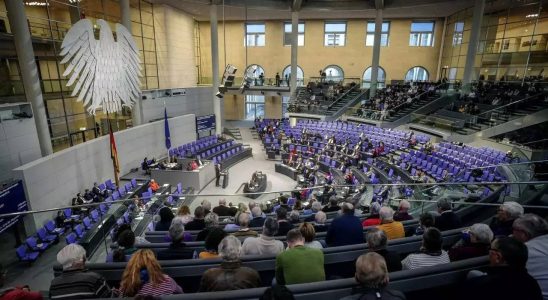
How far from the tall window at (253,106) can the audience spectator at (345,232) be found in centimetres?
2766

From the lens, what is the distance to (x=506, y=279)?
1961 mm

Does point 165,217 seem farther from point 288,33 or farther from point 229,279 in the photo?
point 288,33

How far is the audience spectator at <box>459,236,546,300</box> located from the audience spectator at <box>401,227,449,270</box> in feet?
1.94

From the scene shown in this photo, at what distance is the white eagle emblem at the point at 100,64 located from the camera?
9.05m

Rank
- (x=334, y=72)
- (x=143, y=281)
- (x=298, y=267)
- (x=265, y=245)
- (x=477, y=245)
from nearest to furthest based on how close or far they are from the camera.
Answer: (x=143, y=281)
(x=298, y=267)
(x=477, y=245)
(x=265, y=245)
(x=334, y=72)

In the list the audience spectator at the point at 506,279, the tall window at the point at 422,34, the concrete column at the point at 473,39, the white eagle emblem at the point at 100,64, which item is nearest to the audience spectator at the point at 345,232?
the audience spectator at the point at 506,279

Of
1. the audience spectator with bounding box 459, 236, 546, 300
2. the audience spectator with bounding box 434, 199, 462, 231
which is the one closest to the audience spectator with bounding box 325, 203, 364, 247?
the audience spectator with bounding box 434, 199, 462, 231

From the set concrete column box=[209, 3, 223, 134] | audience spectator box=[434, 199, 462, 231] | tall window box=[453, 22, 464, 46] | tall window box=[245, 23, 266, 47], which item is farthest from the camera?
tall window box=[245, 23, 266, 47]

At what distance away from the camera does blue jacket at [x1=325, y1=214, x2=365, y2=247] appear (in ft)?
12.3

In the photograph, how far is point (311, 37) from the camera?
2819 centimetres

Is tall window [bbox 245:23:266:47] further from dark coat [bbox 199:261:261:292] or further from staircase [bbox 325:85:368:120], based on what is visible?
dark coat [bbox 199:261:261:292]

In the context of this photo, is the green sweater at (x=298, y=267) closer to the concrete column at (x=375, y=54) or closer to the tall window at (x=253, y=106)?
the concrete column at (x=375, y=54)

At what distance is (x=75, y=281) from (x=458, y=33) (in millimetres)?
28298

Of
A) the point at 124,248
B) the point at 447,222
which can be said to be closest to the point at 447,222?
the point at 447,222
